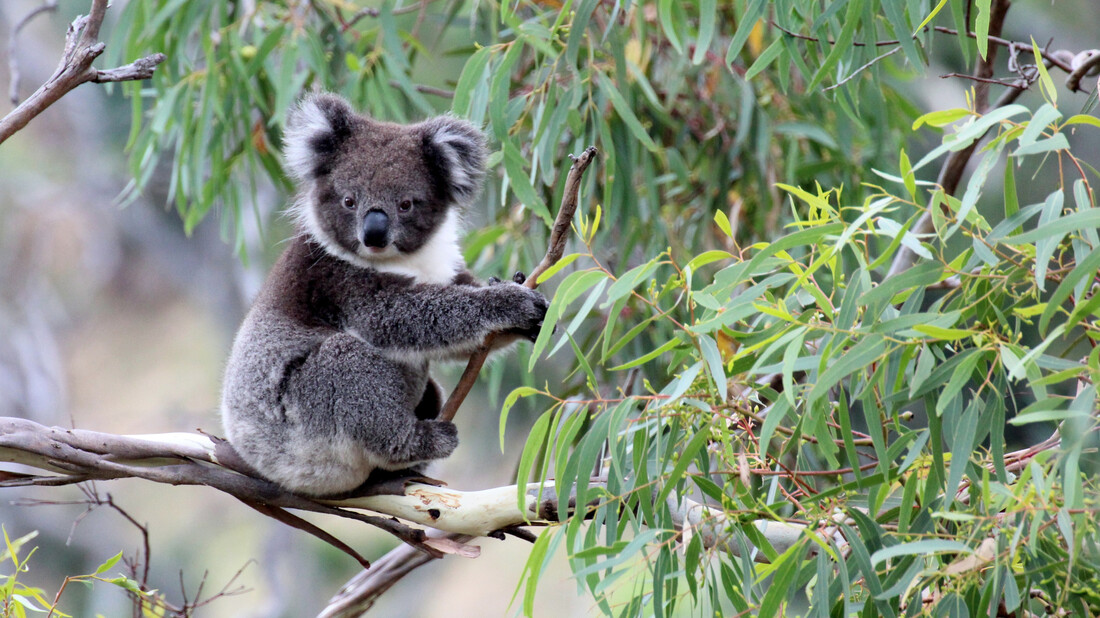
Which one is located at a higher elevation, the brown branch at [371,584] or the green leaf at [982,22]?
the green leaf at [982,22]

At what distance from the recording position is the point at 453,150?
7.54 feet

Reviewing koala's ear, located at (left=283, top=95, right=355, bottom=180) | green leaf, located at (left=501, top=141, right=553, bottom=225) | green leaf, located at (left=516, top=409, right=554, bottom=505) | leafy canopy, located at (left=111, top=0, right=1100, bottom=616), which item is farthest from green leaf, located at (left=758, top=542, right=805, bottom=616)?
koala's ear, located at (left=283, top=95, right=355, bottom=180)

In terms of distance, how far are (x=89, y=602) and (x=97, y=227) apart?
4.30 m

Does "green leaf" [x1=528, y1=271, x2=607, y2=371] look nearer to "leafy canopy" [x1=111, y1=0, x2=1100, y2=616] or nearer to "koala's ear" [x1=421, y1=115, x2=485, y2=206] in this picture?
"leafy canopy" [x1=111, y1=0, x2=1100, y2=616]

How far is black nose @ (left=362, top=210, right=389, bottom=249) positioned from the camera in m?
2.14

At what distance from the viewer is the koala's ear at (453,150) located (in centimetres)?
229

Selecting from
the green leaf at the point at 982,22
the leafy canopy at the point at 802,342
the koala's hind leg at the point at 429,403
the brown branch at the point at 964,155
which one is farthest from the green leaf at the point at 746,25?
the koala's hind leg at the point at 429,403

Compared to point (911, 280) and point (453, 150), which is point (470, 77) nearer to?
point (453, 150)

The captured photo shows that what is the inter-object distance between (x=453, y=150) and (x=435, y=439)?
694 millimetres

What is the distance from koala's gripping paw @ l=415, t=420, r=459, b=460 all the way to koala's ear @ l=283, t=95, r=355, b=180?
2.33 ft

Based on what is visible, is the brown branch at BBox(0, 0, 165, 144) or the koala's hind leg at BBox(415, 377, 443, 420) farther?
the koala's hind leg at BBox(415, 377, 443, 420)

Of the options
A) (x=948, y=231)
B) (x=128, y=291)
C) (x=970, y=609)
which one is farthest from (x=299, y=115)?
(x=128, y=291)

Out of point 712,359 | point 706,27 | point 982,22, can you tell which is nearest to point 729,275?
point 712,359

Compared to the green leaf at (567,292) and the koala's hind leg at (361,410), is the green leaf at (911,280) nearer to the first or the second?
the green leaf at (567,292)
